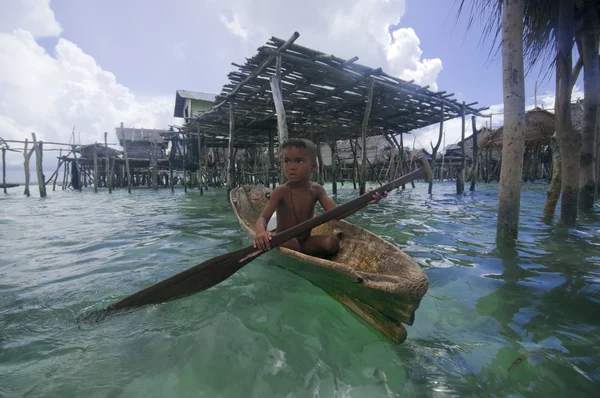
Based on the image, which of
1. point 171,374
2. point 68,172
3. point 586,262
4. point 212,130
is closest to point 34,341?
point 171,374

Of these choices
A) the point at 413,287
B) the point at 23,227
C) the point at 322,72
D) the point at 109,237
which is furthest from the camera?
the point at 322,72

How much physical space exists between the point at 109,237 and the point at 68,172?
24496 millimetres

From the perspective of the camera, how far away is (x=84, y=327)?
2072 mm

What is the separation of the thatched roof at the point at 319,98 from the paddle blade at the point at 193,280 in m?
4.89

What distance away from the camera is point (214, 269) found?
223cm

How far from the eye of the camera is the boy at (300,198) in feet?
8.60

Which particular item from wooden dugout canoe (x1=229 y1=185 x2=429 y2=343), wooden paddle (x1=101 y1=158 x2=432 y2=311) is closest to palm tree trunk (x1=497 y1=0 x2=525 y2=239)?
wooden paddle (x1=101 y1=158 x2=432 y2=311)

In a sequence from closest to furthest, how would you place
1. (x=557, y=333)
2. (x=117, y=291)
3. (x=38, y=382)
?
(x=38, y=382) < (x=557, y=333) < (x=117, y=291)

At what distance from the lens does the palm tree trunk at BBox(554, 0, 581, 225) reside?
4.36 m

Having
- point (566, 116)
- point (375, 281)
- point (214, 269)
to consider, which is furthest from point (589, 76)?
point (214, 269)

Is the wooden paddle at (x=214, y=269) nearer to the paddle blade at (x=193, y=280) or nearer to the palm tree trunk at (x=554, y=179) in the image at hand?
the paddle blade at (x=193, y=280)

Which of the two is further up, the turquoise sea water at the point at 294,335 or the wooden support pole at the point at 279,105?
the wooden support pole at the point at 279,105

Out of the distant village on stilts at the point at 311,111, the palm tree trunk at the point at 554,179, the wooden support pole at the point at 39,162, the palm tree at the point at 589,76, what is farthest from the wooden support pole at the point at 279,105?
the wooden support pole at the point at 39,162

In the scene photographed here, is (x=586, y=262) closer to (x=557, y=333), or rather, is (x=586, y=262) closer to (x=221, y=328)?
(x=557, y=333)
